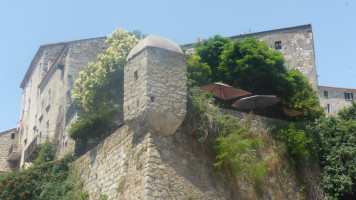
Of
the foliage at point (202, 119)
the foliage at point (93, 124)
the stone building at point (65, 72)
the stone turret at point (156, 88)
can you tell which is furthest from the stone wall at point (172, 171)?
the stone building at point (65, 72)

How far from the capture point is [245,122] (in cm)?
1550

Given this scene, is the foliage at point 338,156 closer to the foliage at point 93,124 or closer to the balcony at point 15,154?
the foliage at point 93,124

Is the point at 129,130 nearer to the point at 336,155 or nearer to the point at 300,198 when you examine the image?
the point at 300,198

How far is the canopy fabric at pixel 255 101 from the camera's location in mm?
17562

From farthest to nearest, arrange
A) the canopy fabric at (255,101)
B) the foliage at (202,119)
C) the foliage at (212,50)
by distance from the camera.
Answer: the foliage at (212,50), the canopy fabric at (255,101), the foliage at (202,119)

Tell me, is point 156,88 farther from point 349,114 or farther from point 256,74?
point 349,114

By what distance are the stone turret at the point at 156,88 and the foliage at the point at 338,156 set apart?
218 inches

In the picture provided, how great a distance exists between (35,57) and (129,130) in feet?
77.1

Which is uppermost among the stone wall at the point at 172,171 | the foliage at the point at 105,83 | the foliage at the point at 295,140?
the foliage at the point at 105,83

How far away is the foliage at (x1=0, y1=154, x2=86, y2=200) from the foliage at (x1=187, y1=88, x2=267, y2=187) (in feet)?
18.3

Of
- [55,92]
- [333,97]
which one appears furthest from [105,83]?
[333,97]

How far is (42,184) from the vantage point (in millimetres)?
18109

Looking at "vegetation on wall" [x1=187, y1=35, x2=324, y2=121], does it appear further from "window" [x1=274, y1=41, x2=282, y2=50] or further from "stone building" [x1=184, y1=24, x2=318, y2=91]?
"window" [x1=274, y1=41, x2=282, y2=50]

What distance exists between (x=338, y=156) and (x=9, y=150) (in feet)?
94.9
